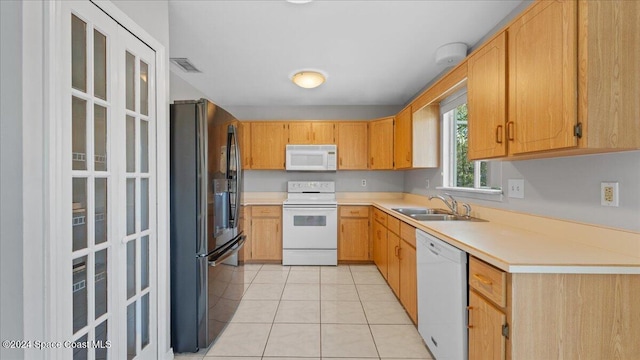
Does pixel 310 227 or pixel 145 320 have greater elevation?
pixel 310 227

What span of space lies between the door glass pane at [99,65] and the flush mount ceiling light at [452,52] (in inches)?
100

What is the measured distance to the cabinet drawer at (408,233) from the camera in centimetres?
214

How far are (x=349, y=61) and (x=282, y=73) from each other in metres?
0.81

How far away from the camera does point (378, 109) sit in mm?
4363

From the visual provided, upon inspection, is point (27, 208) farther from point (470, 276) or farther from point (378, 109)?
point (378, 109)

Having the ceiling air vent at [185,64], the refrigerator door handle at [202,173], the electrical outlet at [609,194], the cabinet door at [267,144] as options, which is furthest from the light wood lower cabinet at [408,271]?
the ceiling air vent at [185,64]

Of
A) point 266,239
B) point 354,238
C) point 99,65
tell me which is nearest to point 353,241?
point 354,238

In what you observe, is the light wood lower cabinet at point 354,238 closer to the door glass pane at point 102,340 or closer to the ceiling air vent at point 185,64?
the ceiling air vent at point 185,64

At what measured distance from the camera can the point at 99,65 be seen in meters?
1.29

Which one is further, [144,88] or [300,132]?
[300,132]

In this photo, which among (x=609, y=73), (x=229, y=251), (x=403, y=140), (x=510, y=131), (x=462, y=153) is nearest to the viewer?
(x=609, y=73)

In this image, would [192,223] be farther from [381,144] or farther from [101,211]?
[381,144]

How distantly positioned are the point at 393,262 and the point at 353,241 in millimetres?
1083

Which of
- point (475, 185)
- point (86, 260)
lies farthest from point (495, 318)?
point (86, 260)
